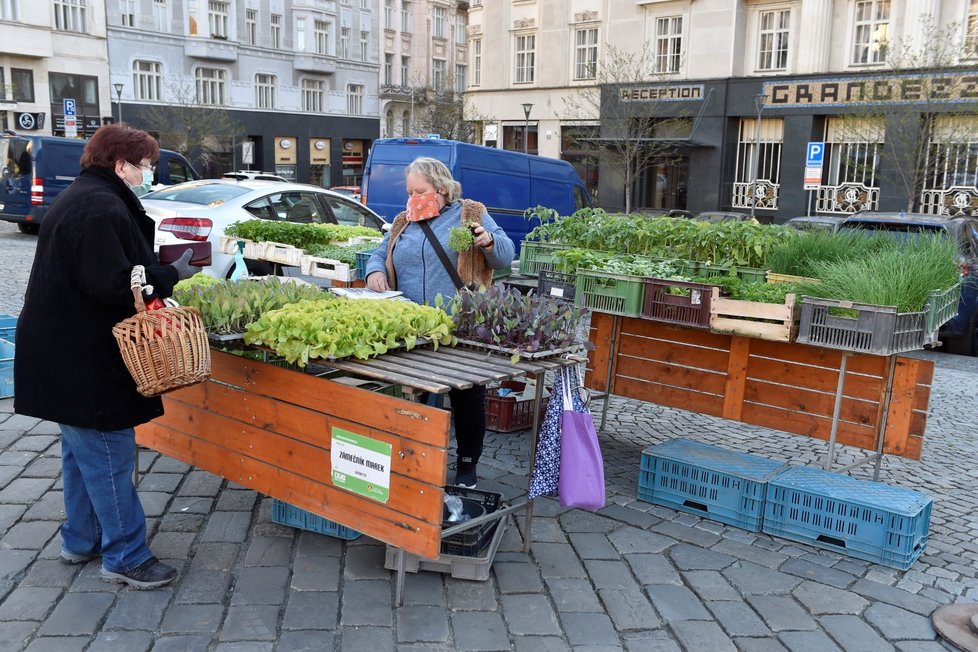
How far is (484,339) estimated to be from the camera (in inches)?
165

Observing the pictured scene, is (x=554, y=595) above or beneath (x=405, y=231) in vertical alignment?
beneath

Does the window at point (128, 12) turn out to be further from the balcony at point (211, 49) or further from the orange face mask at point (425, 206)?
the orange face mask at point (425, 206)

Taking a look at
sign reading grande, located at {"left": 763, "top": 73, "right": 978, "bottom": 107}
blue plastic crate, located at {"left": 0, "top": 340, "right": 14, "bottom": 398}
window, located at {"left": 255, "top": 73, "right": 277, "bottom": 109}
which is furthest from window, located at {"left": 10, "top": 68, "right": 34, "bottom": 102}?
blue plastic crate, located at {"left": 0, "top": 340, "right": 14, "bottom": 398}

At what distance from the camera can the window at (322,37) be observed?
4847cm

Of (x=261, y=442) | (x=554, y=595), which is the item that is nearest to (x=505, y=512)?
(x=554, y=595)

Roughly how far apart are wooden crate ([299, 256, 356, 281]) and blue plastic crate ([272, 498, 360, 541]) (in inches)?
123

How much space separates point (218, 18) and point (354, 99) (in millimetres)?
9567

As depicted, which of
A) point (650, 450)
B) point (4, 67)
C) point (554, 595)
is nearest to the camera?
point (554, 595)

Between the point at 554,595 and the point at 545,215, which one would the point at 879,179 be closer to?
the point at 545,215

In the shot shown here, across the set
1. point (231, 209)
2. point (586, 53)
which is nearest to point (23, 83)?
point (586, 53)

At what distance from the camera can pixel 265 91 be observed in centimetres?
4619

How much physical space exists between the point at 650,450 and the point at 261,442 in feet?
7.72

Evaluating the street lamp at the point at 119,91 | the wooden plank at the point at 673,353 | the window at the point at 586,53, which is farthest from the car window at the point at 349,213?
the street lamp at the point at 119,91

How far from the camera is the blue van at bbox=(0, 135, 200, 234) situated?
1898cm
